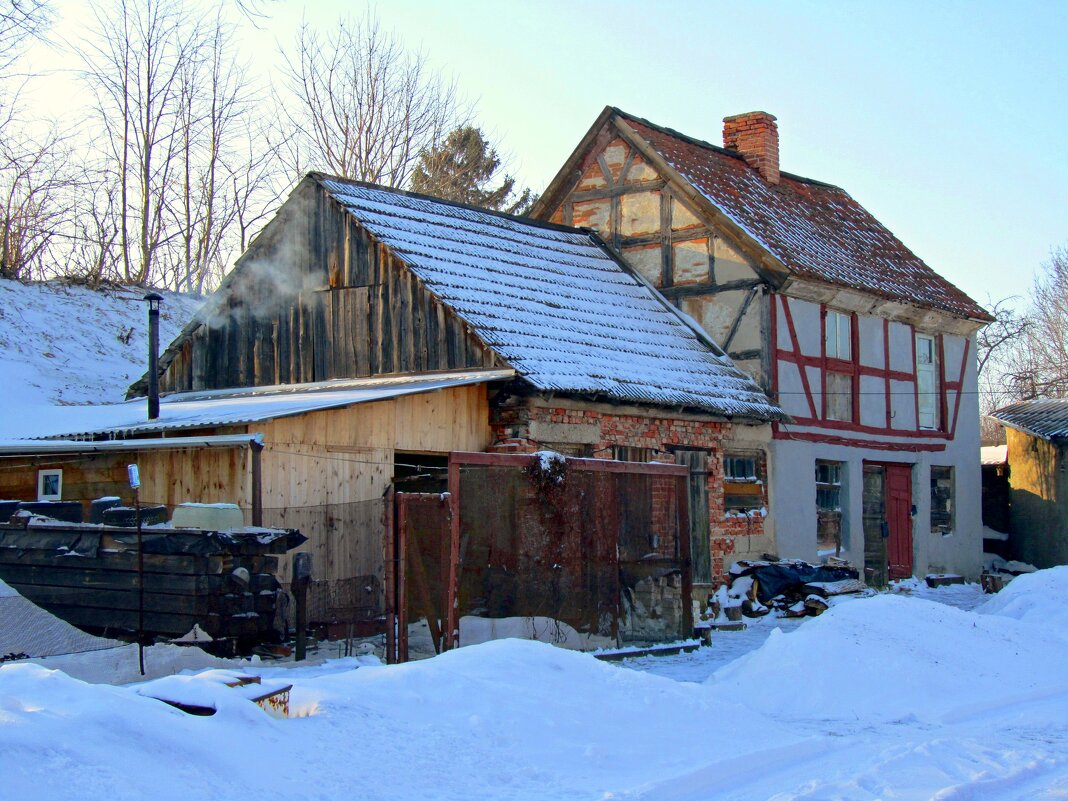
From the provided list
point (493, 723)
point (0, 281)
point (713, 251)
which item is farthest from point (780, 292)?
point (0, 281)

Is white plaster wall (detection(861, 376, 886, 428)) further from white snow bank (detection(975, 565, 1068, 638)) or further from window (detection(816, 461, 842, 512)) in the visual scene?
white snow bank (detection(975, 565, 1068, 638))

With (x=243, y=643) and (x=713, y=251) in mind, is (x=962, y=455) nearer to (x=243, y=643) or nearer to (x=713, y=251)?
(x=713, y=251)

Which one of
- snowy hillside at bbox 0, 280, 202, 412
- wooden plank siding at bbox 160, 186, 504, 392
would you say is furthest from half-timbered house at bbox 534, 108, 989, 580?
snowy hillside at bbox 0, 280, 202, 412

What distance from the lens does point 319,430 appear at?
14.0m

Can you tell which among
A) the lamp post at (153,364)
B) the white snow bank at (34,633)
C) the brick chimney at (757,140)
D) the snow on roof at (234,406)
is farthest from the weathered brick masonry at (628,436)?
the brick chimney at (757,140)

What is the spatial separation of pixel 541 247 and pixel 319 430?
27.2 ft

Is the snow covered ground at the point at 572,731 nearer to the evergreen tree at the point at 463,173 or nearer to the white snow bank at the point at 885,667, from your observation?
the white snow bank at the point at 885,667

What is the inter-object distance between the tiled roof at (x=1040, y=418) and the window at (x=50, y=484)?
62.6 ft

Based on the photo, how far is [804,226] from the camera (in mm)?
24188

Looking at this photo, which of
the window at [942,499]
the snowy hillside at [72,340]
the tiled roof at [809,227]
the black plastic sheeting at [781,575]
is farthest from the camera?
the window at [942,499]

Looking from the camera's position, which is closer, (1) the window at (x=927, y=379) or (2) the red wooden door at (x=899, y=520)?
(2) the red wooden door at (x=899, y=520)

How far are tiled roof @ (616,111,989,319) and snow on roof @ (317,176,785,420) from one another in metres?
2.09

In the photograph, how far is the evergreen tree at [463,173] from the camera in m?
38.8

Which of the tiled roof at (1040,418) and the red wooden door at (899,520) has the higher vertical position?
the tiled roof at (1040,418)
